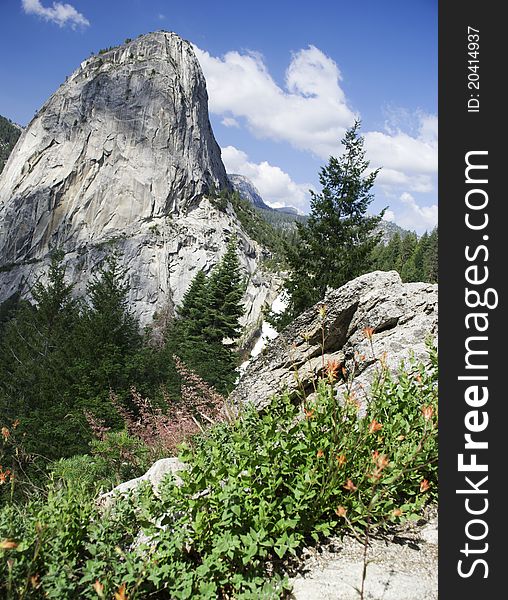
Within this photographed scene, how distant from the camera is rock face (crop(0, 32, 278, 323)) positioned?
2699 inches

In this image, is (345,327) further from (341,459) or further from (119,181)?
(119,181)

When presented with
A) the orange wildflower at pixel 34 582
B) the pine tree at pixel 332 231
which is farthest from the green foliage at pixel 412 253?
the orange wildflower at pixel 34 582

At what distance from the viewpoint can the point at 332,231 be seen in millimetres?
16656

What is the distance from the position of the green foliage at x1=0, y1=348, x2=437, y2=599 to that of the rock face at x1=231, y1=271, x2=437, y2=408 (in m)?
2.80

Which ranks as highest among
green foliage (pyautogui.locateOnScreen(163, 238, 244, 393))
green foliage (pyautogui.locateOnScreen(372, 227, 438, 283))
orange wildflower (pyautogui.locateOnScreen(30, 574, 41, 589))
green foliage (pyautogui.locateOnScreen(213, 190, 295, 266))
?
green foliage (pyautogui.locateOnScreen(213, 190, 295, 266))

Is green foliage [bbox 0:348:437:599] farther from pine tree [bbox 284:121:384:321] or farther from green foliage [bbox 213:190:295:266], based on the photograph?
green foliage [bbox 213:190:295:266]

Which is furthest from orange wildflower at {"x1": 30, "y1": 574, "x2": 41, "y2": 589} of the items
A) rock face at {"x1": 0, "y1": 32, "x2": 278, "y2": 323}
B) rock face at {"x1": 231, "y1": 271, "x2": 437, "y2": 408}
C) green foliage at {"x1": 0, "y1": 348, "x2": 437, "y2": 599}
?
rock face at {"x1": 0, "y1": 32, "x2": 278, "y2": 323}

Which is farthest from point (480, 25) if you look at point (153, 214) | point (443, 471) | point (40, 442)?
point (153, 214)

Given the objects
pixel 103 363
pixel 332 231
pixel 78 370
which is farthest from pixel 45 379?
pixel 332 231

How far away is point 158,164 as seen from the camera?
75.4 meters

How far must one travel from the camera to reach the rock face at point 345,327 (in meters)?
5.63

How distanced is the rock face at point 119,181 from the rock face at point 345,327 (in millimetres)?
58335

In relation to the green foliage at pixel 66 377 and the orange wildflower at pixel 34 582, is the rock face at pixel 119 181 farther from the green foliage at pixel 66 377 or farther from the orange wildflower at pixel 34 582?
the orange wildflower at pixel 34 582

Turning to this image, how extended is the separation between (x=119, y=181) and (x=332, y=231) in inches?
2639
